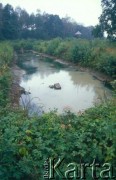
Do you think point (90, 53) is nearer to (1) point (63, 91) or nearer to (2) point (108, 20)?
(2) point (108, 20)

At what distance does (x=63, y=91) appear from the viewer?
515 inches

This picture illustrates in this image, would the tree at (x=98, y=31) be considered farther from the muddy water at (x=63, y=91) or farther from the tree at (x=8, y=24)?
the tree at (x=8, y=24)

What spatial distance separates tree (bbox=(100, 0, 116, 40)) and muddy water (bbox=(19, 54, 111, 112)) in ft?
17.6

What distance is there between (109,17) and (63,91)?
1168 centimetres

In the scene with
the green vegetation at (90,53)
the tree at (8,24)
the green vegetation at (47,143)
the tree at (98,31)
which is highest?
the tree at (8,24)

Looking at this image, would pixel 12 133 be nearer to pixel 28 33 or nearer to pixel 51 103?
pixel 51 103

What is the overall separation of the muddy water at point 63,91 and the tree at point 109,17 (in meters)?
5.36

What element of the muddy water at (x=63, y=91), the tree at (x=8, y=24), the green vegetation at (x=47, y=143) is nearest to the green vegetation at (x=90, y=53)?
the muddy water at (x=63, y=91)

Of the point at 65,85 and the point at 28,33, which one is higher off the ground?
the point at 28,33

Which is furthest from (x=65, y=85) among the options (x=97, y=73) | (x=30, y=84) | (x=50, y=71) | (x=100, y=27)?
(x=100, y=27)

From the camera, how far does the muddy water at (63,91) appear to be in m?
10.2

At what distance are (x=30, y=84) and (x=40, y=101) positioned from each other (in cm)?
416

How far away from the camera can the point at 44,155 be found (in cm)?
370

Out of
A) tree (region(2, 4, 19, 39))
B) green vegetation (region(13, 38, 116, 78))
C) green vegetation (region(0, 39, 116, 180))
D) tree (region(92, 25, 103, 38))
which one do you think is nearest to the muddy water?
green vegetation (region(13, 38, 116, 78))
